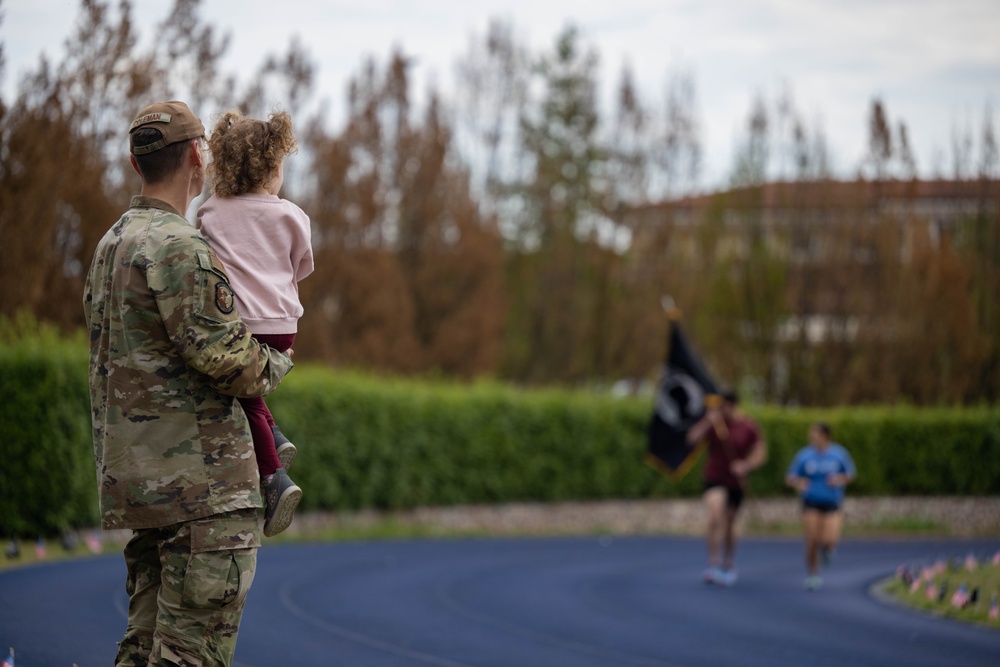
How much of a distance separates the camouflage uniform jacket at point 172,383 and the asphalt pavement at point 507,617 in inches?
152

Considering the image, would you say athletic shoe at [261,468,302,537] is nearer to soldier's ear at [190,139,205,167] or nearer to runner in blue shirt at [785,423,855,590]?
soldier's ear at [190,139,205,167]

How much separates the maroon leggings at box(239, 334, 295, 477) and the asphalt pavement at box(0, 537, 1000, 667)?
379 centimetres

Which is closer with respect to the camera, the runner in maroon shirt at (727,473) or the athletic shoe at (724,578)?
the athletic shoe at (724,578)

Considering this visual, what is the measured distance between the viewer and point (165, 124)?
4.07 metres

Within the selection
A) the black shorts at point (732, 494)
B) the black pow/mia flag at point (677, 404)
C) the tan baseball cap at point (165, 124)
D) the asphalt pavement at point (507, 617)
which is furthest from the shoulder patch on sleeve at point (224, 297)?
the black pow/mia flag at point (677, 404)

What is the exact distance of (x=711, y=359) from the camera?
38750 mm

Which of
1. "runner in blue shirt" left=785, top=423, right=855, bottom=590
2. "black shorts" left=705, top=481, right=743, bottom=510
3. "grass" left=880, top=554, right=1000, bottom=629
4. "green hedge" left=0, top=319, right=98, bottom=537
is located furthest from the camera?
"black shorts" left=705, top=481, right=743, bottom=510

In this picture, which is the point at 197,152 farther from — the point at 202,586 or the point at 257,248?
the point at 202,586

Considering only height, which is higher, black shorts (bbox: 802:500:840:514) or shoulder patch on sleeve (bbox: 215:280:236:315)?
shoulder patch on sleeve (bbox: 215:280:236:315)

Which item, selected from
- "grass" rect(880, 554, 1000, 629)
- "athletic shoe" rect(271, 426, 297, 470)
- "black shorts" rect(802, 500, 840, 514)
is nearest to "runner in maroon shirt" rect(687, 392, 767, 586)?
"black shorts" rect(802, 500, 840, 514)

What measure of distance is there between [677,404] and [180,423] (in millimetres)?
18410

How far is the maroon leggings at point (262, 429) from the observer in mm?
4164

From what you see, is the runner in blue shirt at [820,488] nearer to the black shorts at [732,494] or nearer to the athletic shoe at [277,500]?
the black shorts at [732,494]

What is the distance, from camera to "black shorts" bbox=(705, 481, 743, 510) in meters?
16.8
